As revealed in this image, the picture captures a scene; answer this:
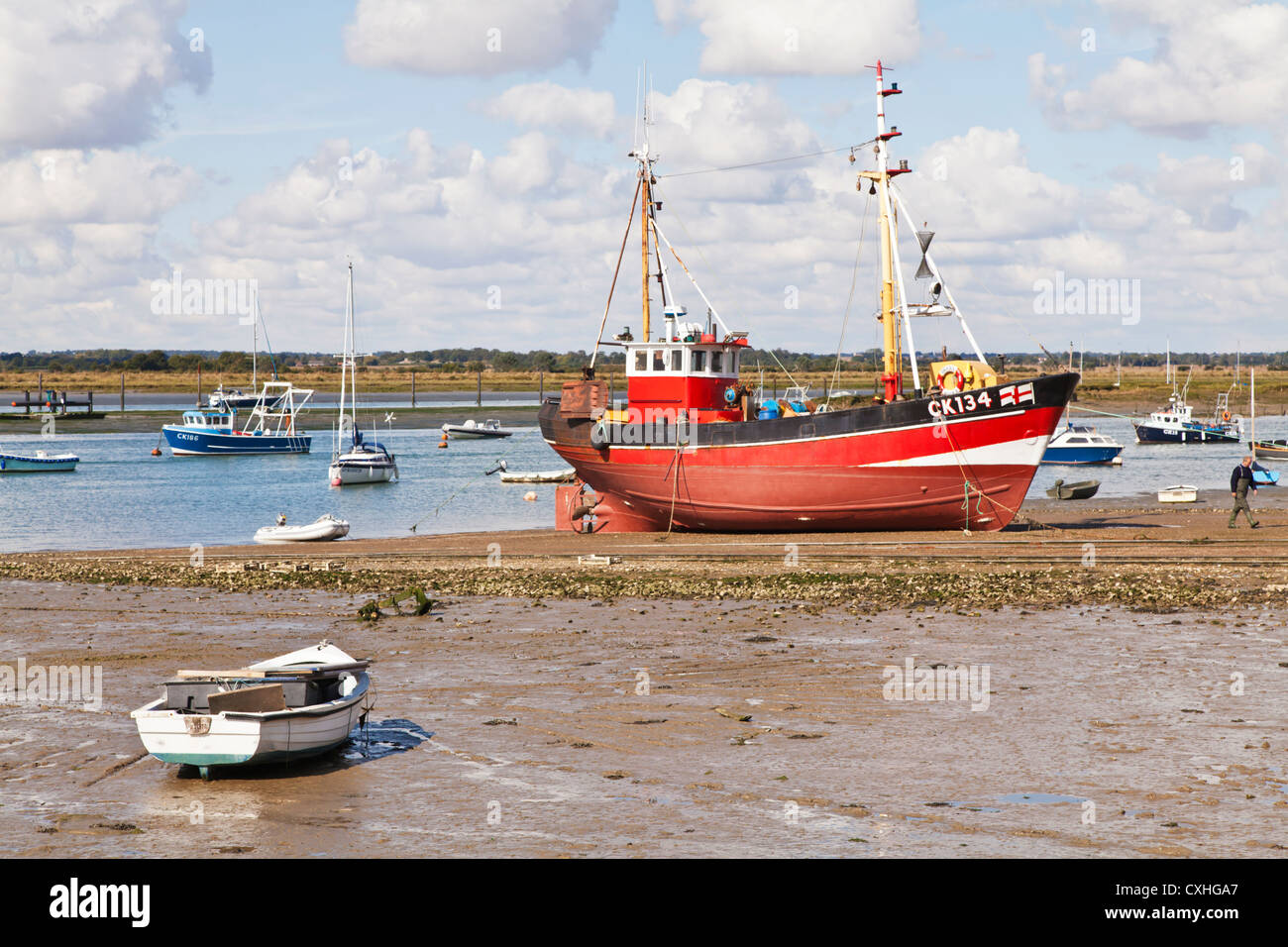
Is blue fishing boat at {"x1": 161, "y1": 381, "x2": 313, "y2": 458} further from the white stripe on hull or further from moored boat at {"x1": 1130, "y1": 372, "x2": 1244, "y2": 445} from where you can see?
the white stripe on hull

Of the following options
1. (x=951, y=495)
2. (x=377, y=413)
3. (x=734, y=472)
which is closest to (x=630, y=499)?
(x=734, y=472)

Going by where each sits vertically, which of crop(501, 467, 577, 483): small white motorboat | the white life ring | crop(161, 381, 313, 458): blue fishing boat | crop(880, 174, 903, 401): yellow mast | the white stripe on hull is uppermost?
crop(880, 174, 903, 401): yellow mast

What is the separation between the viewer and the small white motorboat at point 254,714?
1545 cm

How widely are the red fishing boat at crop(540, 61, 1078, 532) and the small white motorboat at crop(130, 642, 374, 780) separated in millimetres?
22514

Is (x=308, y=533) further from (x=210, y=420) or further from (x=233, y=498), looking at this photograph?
(x=210, y=420)

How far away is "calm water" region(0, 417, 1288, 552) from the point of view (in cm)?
5119

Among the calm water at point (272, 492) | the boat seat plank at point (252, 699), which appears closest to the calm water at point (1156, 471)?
the calm water at point (272, 492)

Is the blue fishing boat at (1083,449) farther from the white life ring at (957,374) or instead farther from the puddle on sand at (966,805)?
the puddle on sand at (966,805)

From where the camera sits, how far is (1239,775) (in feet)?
49.1

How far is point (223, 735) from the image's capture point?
15445mm

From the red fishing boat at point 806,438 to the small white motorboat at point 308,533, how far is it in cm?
866

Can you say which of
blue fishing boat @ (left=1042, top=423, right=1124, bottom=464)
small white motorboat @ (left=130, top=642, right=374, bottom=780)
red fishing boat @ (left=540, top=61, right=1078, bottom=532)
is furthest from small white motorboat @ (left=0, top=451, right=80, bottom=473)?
small white motorboat @ (left=130, top=642, right=374, bottom=780)

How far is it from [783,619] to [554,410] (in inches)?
907
